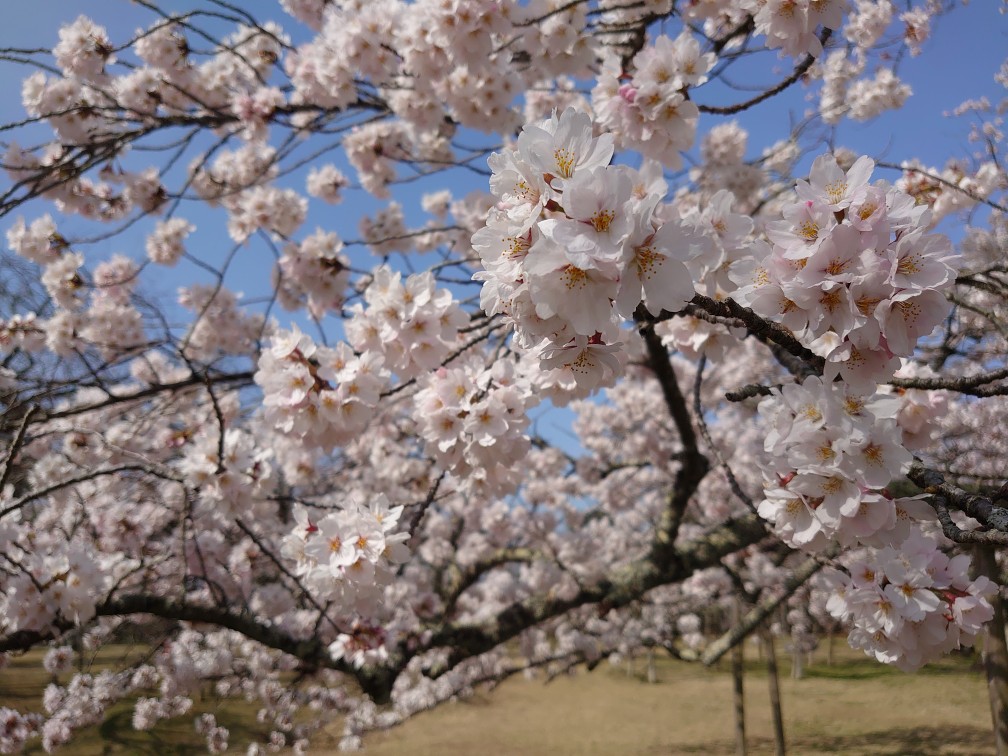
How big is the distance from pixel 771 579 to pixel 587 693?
10180mm

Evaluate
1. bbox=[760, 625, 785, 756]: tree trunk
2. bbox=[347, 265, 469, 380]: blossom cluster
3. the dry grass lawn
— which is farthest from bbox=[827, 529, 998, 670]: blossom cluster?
the dry grass lawn

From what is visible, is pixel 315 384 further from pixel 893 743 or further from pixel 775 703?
pixel 893 743

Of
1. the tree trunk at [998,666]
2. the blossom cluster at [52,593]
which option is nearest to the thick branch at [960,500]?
the blossom cluster at [52,593]

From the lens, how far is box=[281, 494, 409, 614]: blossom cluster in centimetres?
186

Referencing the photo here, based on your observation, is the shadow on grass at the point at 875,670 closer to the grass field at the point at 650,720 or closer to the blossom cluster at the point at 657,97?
the grass field at the point at 650,720

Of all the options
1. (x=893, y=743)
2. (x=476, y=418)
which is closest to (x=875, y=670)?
(x=893, y=743)

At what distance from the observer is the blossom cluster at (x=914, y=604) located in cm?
147

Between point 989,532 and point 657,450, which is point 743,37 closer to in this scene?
point 989,532

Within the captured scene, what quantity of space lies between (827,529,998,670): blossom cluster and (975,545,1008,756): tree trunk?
390 centimetres

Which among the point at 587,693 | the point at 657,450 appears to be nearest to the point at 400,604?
the point at 657,450

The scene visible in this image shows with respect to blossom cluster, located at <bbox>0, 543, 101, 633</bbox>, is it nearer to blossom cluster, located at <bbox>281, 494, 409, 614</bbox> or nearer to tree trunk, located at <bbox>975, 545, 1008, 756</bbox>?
blossom cluster, located at <bbox>281, 494, 409, 614</bbox>

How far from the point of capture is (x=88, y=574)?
2398 millimetres

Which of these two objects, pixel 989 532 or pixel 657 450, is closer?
pixel 989 532

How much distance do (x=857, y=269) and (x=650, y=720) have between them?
14666 mm
